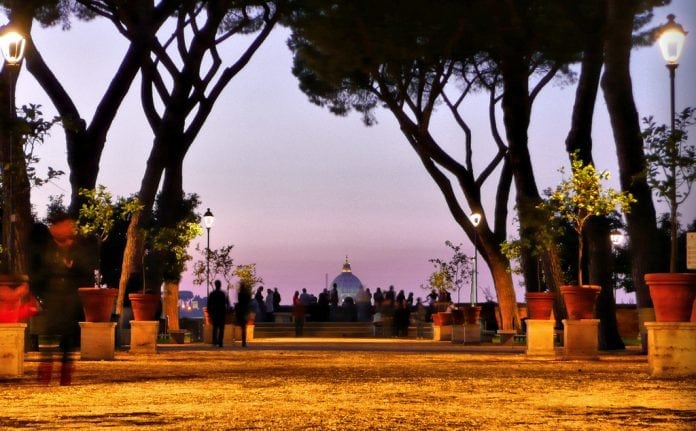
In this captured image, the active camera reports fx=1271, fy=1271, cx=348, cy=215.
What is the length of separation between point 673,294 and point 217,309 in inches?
729

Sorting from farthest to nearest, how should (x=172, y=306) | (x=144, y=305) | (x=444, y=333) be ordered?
(x=444, y=333) → (x=172, y=306) → (x=144, y=305)

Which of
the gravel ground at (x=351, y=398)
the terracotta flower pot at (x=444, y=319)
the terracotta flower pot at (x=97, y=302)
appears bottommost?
the gravel ground at (x=351, y=398)

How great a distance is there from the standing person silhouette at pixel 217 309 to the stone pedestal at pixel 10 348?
1701 centimetres

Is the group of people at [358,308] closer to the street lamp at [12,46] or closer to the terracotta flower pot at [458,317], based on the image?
the terracotta flower pot at [458,317]

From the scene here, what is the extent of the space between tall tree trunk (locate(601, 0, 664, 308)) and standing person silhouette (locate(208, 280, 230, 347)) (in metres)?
12.0

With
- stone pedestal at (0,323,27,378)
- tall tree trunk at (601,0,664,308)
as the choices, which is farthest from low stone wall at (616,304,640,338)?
stone pedestal at (0,323,27,378)

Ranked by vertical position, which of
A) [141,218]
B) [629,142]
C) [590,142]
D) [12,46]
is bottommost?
[141,218]

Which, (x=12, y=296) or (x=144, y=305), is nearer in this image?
(x=12, y=296)

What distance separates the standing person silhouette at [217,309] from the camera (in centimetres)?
3141

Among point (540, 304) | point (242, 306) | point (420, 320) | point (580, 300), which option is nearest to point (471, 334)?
point (242, 306)

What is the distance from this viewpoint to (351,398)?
11.2 m

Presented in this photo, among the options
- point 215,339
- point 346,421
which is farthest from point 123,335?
point 346,421

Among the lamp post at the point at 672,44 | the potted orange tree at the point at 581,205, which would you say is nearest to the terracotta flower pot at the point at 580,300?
the potted orange tree at the point at 581,205

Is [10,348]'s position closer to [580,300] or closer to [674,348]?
[674,348]
